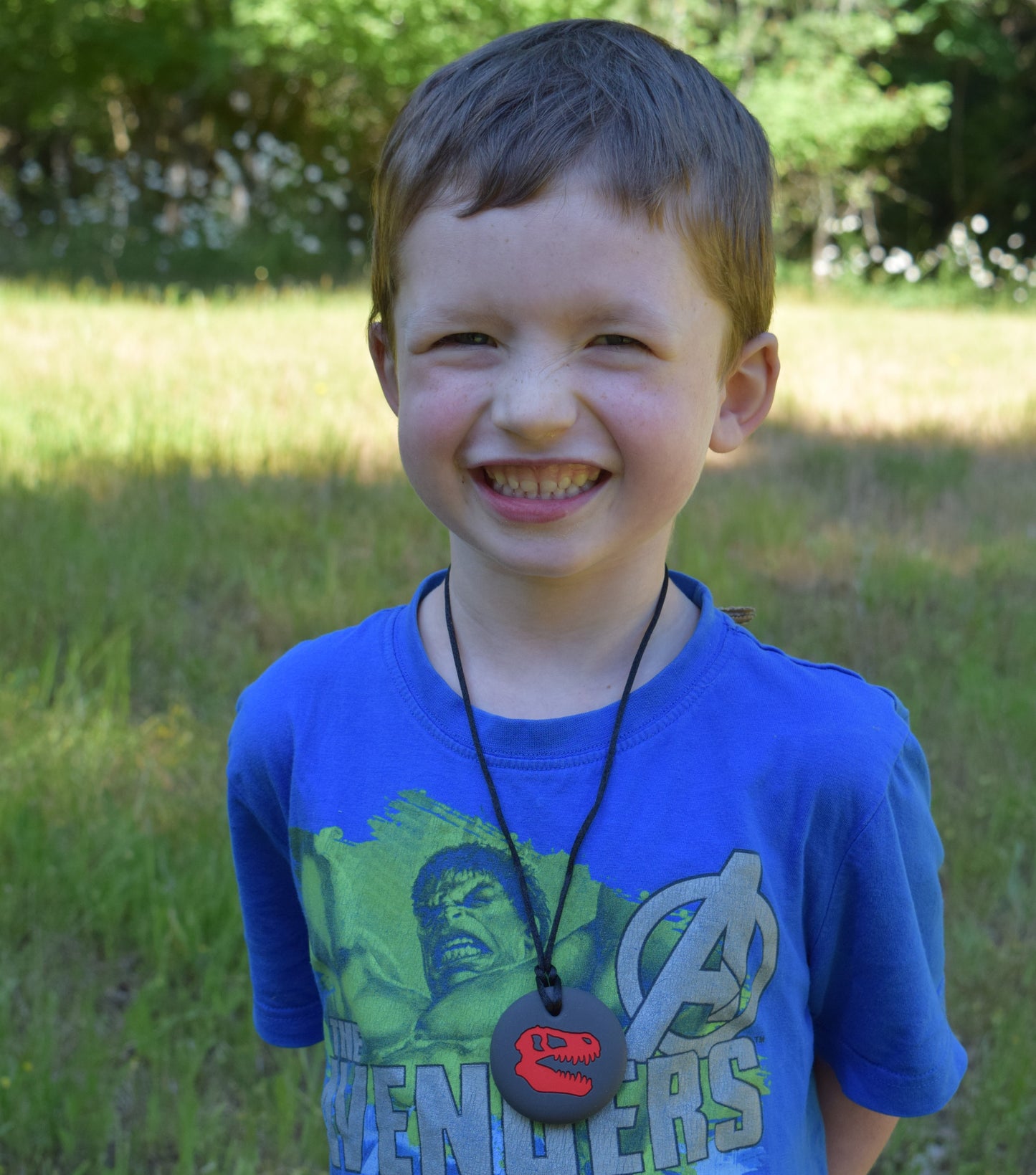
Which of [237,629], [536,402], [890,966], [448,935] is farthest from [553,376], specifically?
[237,629]

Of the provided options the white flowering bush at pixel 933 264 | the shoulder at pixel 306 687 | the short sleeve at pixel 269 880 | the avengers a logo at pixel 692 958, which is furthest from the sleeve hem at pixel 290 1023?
the white flowering bush at pixel 933 264

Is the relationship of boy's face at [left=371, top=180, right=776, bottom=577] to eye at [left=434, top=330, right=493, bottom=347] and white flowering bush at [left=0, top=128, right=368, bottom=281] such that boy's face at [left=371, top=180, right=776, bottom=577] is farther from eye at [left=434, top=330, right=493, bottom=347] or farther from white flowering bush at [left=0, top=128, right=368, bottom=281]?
white flowering bush at [left=0, top=128, right=368, bottom=281]

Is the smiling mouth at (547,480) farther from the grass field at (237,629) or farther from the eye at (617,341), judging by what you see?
the grass field at (237,629)

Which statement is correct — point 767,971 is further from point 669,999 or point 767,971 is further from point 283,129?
point 283,129

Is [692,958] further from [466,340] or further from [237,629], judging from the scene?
[237,629]

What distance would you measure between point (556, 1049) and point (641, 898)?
0.15 m

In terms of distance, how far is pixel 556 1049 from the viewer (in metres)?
1.08

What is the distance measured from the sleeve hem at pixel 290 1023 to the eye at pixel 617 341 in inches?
36.2

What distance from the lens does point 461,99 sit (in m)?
1.16

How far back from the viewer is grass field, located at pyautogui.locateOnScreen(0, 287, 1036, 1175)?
2.19m

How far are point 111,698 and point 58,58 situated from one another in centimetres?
1391

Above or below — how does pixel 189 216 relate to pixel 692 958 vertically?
below

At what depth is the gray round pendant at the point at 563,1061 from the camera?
1083 millimetres

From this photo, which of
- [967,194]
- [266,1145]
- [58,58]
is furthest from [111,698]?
[967,194]
